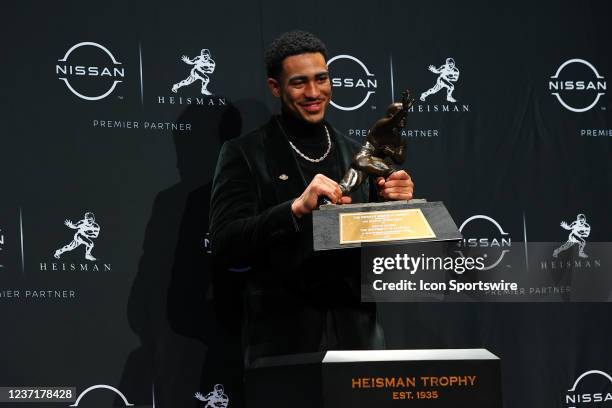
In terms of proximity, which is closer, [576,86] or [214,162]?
[214,162]

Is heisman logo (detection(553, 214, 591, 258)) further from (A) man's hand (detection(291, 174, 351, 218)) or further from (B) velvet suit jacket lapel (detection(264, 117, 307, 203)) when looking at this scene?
(A) man's hand (detection(291, 174, 351, 218))

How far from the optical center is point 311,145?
10.5 feet

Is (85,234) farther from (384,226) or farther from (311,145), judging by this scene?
(384,226)

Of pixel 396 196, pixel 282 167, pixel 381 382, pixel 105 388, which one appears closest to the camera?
pixel 381 382

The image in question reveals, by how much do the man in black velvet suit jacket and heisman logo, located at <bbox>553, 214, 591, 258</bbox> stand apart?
4.00 feet

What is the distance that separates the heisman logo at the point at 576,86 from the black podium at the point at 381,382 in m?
2.35

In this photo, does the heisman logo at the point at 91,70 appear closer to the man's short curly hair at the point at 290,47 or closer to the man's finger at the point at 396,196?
the man's short curly hair at the point at 290,47

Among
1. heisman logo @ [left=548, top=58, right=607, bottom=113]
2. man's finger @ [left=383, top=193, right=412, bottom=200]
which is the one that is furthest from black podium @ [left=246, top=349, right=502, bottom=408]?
heisman logo @ [left=548, top=58, right=607, bottom=113]

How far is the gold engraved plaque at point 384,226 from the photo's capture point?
8.54 ft

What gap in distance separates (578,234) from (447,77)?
3.10ft

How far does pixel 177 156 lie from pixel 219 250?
0.88 m

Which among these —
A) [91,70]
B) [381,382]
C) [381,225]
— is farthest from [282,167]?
[381,382]

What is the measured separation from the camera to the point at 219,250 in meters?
3.08

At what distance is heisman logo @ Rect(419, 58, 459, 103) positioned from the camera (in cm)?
408
